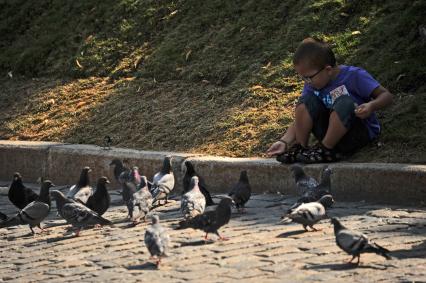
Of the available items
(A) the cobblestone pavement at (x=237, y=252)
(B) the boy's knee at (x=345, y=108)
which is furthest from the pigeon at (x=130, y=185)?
(B) the boy's knee at (x=345, y=108)

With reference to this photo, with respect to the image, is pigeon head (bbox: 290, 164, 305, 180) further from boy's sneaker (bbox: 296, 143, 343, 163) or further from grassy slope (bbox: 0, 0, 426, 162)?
grassy slope (bbox: 0, 0, 426, 162)

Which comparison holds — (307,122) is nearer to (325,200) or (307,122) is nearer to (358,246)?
(325,200)

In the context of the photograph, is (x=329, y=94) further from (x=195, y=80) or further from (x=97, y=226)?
(x=195, y=80)

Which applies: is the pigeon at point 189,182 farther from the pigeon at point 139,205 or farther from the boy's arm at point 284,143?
the boy's arm at point 284,143

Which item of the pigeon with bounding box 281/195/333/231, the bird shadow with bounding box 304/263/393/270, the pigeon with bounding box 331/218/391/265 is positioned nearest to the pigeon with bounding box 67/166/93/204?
the pigeon with bounding box 281/195/333/231

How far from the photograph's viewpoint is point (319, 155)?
31.7ft

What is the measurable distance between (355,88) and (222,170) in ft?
5.42

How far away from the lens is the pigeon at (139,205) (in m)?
8.68

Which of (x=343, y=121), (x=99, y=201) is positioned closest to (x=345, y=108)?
(x=343, y=121)

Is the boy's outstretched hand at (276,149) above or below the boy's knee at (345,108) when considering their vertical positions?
below

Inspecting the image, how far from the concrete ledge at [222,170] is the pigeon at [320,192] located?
Result: 1.61 feet

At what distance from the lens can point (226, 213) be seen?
7.91 m

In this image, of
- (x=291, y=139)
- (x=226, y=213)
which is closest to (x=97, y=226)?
(x=226, y=213)

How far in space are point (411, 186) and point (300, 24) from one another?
484cm
